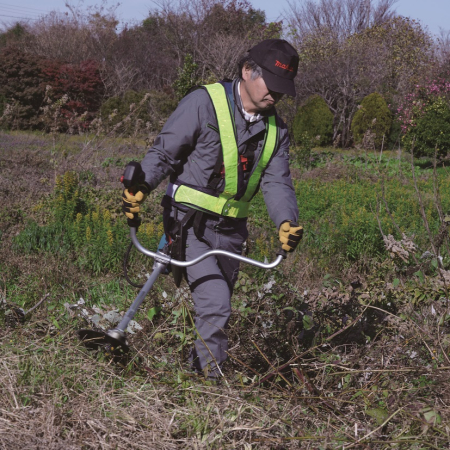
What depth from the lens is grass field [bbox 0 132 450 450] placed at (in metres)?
2.46

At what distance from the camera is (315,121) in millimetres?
19234

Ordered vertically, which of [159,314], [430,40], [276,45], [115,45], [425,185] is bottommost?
[159,314]

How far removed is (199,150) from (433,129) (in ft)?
42.5

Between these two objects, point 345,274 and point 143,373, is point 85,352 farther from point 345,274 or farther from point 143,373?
point 345,274

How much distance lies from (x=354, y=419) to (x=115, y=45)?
101ft

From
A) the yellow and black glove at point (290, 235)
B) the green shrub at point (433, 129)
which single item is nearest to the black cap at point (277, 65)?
the yellow and black glove at point (290, 235)

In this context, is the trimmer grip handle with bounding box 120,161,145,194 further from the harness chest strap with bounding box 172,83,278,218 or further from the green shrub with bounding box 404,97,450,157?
the green shrub with bounding box 404,97,450,157

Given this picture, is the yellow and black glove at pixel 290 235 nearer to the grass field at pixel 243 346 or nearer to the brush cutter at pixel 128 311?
the brush cutter at pixel 128 311

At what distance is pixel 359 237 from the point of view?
6.09 metres

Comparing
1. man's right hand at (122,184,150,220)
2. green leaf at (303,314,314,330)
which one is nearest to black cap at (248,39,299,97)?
man's right hand at (122,184,150,220)

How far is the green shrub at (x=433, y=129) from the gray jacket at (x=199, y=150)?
12.3 meters

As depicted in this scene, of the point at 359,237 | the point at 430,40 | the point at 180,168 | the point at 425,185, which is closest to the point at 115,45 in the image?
the point at 430,40

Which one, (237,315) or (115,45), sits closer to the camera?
(237,315)

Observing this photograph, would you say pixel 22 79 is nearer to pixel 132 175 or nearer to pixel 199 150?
pixel 199 150
